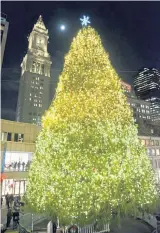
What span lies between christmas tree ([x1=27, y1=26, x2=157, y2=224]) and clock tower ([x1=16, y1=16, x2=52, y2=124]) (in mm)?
95600

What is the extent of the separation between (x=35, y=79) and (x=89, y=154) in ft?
394

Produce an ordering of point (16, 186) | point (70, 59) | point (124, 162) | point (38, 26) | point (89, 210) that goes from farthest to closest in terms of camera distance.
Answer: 1. point (38, 26)
2. point (16, 186)
3. point (70, 59)
4. point (124, 162)
5. point (89, 210)

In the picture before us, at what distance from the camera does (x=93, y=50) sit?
13867mm

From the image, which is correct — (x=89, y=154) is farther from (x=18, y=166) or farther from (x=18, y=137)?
(x=18, y=137)

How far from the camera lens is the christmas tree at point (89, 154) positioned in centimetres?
1046

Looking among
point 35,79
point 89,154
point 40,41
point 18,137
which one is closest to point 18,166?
point 18,137

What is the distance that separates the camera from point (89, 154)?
11.1 meters

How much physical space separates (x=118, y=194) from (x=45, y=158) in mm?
4457

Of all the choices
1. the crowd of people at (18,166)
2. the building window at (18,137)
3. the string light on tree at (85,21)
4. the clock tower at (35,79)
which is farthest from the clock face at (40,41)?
the string light on tree at (85,21)

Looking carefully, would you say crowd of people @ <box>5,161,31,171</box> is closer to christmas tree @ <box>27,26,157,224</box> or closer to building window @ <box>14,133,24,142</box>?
building window @ <box>14,133,24,142</box>

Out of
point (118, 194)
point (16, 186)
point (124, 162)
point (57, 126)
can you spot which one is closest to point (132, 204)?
point (118, 194)

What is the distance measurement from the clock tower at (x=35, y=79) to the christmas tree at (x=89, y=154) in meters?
95.6

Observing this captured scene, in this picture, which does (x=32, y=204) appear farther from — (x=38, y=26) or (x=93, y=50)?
(x=38, y=26)

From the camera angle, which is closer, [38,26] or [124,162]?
[124,162]
